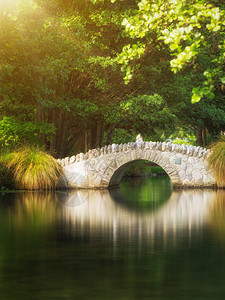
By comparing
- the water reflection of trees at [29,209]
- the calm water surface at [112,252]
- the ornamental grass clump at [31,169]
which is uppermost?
the ornamental grass clump at [31,169]

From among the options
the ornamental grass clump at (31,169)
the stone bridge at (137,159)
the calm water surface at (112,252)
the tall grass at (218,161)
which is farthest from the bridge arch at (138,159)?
the calm water surface at (112,252)

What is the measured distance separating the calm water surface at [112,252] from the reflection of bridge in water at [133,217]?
0.06 feet

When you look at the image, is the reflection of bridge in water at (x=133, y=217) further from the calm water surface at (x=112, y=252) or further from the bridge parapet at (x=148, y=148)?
the bridge parapet at (x=148, y=148)

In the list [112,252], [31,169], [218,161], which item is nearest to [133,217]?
[112,252]

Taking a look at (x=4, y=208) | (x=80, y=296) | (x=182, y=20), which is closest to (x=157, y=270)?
(x=80, y=296)

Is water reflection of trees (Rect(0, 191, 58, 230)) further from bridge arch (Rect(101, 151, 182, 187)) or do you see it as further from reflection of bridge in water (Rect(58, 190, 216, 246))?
bridge arch (Rect(101, 151, 182, 187))

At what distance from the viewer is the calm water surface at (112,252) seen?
21.2ft

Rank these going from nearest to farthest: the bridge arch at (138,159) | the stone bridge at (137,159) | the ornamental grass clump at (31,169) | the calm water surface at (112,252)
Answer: the calm water surface at (112,252), the ornamental grass clump at (31,169), the stone bridge at (137,159), the bridge arch at (138,159)

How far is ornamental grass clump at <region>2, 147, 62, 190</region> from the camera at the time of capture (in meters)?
22.9

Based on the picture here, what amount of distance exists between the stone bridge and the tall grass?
350mm

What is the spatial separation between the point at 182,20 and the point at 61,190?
567 inches

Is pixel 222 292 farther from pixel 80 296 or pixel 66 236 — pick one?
pixel 66 236

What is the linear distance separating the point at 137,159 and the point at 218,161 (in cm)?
350

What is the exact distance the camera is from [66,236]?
10664 millimetres
